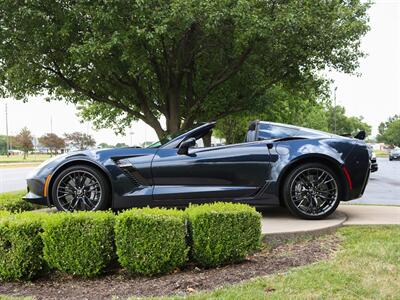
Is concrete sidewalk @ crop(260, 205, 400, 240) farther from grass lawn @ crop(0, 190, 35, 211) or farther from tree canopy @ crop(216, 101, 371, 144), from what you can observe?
grass lawn @ crop(0, 190, 35, 211)

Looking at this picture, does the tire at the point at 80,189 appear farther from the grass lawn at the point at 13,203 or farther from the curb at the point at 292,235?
the curb at the point at 292,235

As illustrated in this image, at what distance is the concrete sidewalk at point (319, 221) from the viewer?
4.65m

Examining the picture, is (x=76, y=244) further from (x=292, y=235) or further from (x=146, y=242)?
(x=292, y=235)

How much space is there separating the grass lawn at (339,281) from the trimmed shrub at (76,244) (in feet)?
3.46

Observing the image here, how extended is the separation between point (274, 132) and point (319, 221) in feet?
4.16

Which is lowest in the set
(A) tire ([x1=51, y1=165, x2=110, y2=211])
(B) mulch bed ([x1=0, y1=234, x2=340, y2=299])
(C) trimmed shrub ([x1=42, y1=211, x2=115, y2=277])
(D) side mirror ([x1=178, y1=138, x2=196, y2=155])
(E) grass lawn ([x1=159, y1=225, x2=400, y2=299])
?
(B) mulch bed ([x1=0, y1=234, x2=340, y2=299])

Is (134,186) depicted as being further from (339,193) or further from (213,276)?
(339,193)

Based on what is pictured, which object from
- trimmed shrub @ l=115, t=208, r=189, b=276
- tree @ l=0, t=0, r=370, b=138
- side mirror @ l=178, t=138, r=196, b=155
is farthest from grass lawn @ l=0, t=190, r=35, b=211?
tree @ l=0, t=0, r=370, b=138

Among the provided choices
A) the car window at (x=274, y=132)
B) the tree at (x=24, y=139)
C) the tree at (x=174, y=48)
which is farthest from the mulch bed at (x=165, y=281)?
the tree at (x=24, y=139)

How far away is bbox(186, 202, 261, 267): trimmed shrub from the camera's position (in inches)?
151

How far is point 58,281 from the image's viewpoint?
3859 millimetres

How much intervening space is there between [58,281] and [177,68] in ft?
30.1

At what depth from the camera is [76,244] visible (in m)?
3.73

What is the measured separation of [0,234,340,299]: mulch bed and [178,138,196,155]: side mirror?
1595 mm
